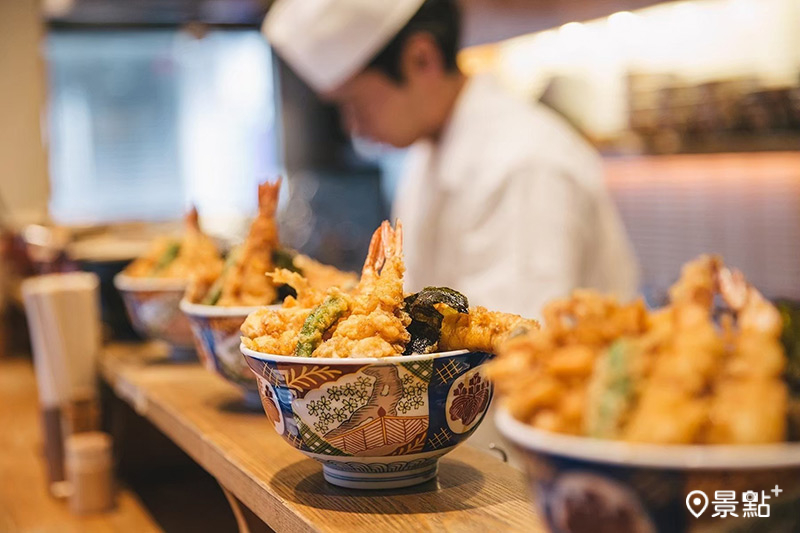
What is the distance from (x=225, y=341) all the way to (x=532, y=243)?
49.5 inches

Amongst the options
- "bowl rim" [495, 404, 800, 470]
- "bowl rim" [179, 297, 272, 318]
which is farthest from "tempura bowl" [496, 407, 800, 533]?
"bowl rim" [179, 297, 272, 318]

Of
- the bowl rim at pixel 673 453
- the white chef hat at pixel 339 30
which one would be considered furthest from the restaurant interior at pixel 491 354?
the white chef hat at pixel 339 30

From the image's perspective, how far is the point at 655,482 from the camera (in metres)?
0.63

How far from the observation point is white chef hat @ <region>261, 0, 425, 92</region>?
9.12 feet

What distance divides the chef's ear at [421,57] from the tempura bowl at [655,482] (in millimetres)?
2312

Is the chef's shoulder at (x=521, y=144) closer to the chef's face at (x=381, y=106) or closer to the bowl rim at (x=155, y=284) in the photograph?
the chef's face at (x=381, y=106)

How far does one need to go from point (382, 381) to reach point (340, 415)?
2.5 inches

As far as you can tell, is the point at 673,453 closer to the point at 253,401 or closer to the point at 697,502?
the point at 697,502

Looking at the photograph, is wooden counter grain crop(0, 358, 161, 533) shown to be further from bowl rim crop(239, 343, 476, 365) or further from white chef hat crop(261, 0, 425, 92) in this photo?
white chef hat crop(261, 0, 425, 92)

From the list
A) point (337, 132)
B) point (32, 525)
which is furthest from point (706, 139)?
point (337, 132)

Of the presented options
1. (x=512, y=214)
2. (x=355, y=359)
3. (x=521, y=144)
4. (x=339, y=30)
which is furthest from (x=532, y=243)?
(x=355, y=359)

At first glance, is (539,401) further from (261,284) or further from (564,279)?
(564,279)

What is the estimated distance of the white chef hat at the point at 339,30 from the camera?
2.78 metres

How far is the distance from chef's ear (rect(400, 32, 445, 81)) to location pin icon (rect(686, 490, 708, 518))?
2375 mm
